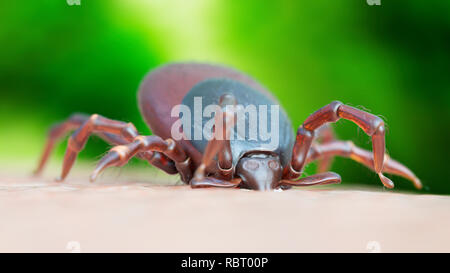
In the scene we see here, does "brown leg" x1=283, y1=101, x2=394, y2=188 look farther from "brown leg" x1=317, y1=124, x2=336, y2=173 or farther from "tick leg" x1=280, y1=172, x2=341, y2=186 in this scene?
"brown leg" x1=317, y1=124, x2=336, y2=173

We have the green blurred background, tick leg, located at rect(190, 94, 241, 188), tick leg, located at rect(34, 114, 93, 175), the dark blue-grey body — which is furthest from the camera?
the green blurred background

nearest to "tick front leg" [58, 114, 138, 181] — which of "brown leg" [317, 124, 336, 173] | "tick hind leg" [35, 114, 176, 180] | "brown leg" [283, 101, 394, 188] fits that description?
"tick hind leg" [35, 114, 176, 180]

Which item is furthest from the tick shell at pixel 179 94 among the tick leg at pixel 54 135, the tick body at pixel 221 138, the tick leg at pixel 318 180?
the tick leg at pixel 54 135

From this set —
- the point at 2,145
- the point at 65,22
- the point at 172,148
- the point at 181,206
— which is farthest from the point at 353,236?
the point at 2,145

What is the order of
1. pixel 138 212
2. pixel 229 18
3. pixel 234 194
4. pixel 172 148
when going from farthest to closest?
1. pixel 229 18
2. pixel 172 148
3. pixel 234 194
4. pixel 138 212

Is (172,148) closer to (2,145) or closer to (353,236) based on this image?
(353,236)

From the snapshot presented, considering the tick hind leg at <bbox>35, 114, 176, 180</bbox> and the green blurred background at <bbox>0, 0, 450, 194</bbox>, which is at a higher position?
the green blurred background at <bbox>0, 0, 450, 194</bbox>

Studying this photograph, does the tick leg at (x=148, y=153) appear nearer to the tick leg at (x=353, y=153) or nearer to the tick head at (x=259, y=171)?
the tick head at (x=259, y=171)
